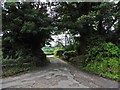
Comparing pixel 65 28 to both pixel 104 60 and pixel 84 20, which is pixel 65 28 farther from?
pixel 104 60

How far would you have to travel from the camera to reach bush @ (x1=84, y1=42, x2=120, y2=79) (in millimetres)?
9398

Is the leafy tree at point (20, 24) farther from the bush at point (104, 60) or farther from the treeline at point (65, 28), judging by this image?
the bush at point (104, 60)

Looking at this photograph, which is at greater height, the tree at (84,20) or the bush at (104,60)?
the tree at (84,20)

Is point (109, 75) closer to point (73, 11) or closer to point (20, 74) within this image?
point (20, 74)

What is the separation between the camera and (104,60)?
10453 mm

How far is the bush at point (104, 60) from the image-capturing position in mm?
9398

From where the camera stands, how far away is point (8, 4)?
10391 mm

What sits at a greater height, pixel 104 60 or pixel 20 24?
pixel 20 24

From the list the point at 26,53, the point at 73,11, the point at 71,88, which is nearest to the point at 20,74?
the point at 26,53

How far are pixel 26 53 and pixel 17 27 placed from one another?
2132 millimetres

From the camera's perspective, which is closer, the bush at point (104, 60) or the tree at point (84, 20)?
the bush at point (104, 60)

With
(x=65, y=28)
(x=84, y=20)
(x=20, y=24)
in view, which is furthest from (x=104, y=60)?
(x=20, y=24)

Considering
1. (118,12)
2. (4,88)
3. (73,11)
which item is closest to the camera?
(4,88)

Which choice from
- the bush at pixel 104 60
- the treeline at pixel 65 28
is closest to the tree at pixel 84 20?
the treeline at pixel 65 28
